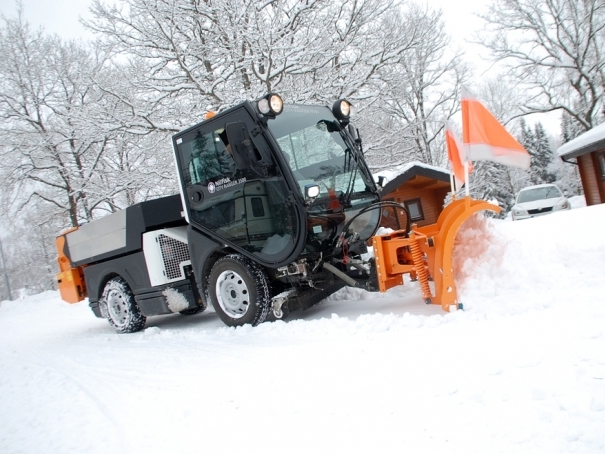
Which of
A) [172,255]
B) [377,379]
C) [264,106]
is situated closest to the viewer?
[377,379]

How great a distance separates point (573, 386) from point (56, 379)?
174 inches

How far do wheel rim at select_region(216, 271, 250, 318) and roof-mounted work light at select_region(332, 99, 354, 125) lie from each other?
2.18 metres

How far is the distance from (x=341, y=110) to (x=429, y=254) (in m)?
2.07

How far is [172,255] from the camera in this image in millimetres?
6055

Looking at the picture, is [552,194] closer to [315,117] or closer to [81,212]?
[315,117]

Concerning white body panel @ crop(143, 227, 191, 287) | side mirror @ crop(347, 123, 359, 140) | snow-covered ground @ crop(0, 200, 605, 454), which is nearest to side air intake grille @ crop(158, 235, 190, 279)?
white body panel @ crop(143, 227, 191, 287)

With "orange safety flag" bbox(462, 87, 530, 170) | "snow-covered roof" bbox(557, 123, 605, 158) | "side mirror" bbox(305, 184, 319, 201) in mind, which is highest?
"snow-covered roof" bbox(557, 123, 605, 158)

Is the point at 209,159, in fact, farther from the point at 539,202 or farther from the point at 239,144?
the point at 539,202

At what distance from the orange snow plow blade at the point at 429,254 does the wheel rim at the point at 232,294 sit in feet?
5.16

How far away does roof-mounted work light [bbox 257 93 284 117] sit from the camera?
464 cm

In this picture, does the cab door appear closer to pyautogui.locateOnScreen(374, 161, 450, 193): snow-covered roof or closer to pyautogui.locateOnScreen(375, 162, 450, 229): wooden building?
→ pyautogui.locateOnScreen(375, 162, 450, 229): wooden building

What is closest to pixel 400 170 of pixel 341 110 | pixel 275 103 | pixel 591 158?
pixel 591 158

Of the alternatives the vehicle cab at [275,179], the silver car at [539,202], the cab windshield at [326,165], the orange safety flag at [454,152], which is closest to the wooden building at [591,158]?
the silver car at [539,202]

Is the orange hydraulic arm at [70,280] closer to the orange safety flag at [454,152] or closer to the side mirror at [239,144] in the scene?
the side mirror at [239,144]
